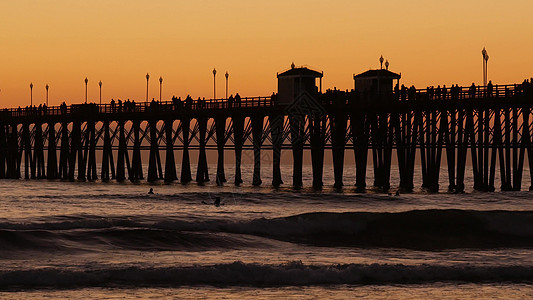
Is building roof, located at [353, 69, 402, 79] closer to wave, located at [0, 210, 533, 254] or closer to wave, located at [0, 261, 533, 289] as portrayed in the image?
wave, located at [0, 210, 533, 254]

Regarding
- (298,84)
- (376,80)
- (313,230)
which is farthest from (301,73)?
(313,230)

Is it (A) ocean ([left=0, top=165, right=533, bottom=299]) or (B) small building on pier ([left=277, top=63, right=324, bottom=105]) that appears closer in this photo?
(A) ocean ([left=0, top=165, right=533, bottom=299])

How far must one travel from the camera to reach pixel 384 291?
23.4 metres

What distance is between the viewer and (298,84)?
2584 inches

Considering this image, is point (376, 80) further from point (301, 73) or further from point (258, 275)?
point (258, 275)

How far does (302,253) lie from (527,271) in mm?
6850

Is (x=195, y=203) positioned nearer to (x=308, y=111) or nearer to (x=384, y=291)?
(x=308, y=111)

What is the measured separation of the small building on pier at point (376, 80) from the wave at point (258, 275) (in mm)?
39540

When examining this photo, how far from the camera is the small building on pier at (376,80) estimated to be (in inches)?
2559

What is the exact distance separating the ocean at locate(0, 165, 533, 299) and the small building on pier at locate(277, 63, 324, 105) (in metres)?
16.2

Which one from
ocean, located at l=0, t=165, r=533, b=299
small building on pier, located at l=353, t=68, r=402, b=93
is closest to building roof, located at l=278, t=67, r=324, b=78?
small building on pier, located at l=353, t=68, r=402, b=93

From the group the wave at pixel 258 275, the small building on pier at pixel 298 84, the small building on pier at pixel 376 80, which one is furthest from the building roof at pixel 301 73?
the wave at pixel 258 275

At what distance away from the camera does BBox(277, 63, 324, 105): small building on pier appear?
6531cm

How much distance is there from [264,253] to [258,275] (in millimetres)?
5142
